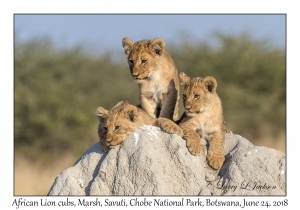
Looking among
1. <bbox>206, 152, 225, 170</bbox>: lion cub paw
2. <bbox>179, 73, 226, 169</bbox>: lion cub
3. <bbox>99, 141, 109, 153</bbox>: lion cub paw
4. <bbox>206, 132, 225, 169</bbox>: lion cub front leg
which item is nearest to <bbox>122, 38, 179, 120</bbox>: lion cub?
<bbox>179, 73, 226, 169</bbox>: lion cub

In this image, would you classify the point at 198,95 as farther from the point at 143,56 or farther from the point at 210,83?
the point at 143,56

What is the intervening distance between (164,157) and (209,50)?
18.4 meters

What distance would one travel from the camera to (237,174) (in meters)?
7.55

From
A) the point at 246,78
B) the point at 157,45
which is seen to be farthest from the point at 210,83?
the point at 246,78

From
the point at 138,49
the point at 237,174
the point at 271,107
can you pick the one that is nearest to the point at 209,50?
the point at 271,107

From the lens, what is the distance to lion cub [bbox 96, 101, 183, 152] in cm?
782

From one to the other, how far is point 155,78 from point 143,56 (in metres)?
0.41

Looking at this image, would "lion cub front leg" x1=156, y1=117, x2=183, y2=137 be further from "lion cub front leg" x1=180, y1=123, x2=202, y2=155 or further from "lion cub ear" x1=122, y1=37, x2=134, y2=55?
"lion cub ear" x1=122, y1=37, x2=134, y2=55

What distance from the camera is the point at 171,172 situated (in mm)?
7660

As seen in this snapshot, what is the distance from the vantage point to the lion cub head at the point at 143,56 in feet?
29.3

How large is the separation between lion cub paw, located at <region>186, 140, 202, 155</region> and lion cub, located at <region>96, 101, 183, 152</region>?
0.17m

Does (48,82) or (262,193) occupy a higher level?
(48,82)

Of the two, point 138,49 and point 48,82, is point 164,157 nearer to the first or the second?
point 138,49

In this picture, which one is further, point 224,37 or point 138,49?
Answer: point 224,37
